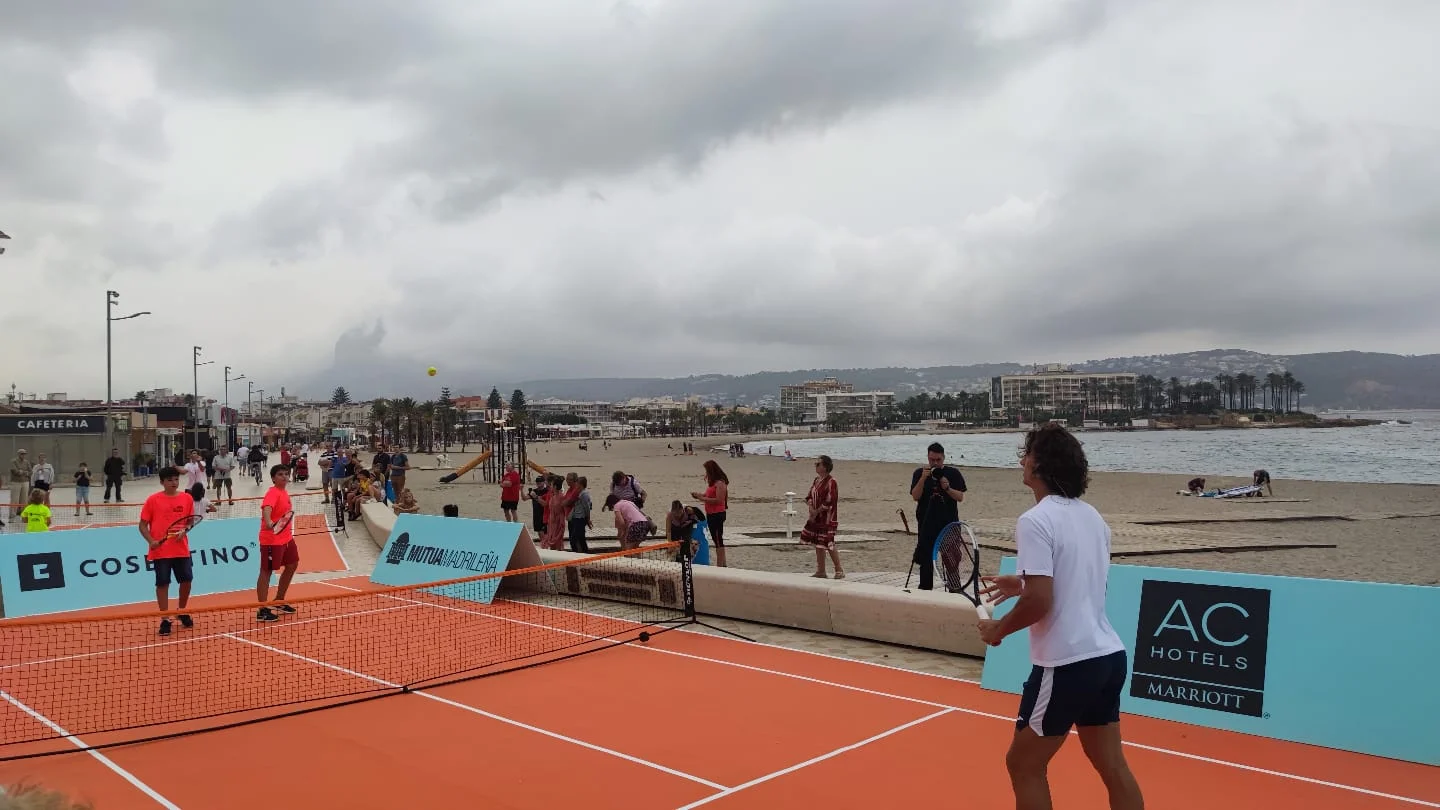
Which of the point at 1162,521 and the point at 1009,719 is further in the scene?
the point at 1162,521

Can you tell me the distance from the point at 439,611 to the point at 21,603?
5900mm

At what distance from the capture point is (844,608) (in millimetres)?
9742

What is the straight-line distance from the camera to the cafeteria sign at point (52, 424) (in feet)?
123

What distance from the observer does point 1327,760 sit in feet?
19.6

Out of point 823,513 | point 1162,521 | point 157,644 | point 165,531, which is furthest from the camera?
point 1162,521

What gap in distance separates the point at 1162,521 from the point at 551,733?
78.2ft

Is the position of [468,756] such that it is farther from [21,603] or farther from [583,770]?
[21,603]

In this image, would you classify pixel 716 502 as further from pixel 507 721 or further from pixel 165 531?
pixel 165 531

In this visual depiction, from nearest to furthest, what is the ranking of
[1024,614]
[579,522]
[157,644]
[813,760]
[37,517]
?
[1024,614]
[813,760]
[157,644]
[37,517]
[579,522]

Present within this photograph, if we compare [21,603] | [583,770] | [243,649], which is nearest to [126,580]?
[21,603]

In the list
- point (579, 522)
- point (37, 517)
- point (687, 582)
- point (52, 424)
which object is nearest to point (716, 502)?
point (687, 582)

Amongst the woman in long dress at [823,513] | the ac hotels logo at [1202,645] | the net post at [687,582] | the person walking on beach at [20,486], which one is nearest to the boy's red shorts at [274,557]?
the net post at [687,582]

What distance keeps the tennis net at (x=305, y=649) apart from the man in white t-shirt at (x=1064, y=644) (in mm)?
6032

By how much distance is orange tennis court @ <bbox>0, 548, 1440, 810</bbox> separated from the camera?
561cm
